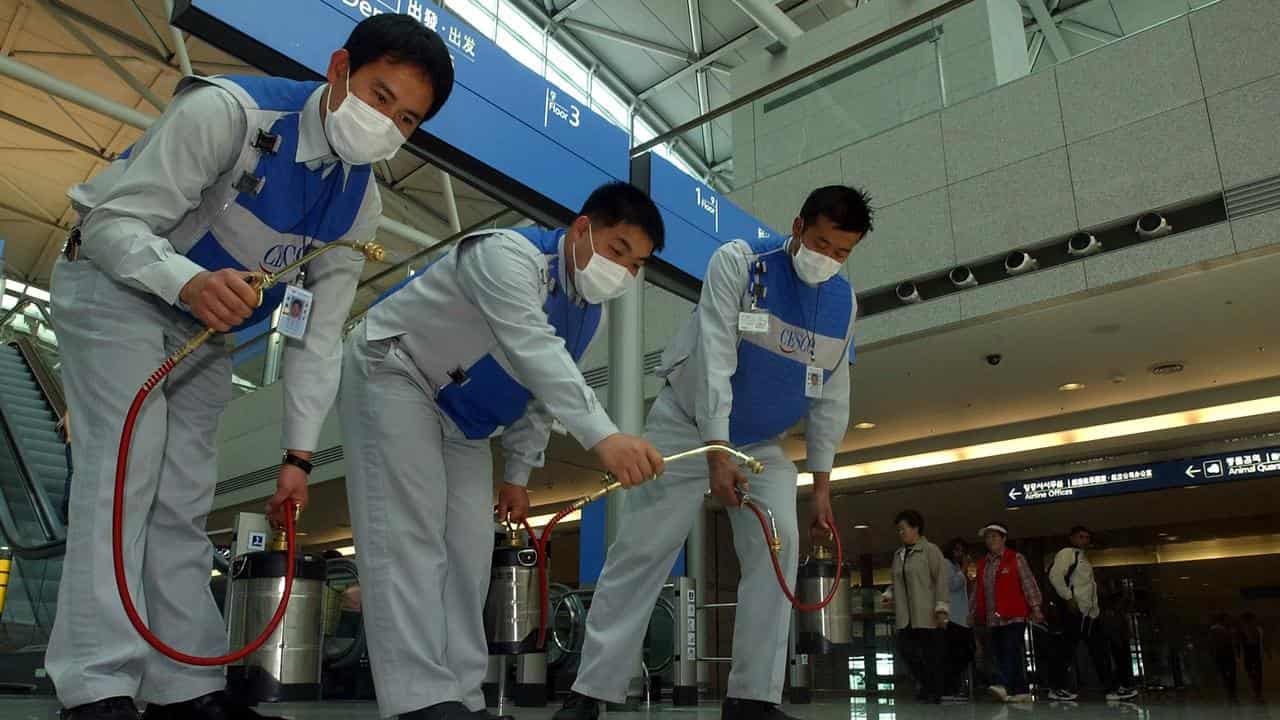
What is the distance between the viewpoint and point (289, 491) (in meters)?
2.46

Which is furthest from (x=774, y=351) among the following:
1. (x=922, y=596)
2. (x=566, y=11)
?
(x=566, y=11)

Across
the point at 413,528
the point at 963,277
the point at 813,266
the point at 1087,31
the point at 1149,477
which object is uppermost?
the point at 1087,31

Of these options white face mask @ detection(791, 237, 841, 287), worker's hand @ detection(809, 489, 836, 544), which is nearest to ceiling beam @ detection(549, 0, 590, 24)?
white face mask @ detection(791, 237, 841, 287)

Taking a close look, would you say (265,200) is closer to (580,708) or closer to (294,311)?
(294,311)

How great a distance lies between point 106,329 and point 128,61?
15872 millimetres

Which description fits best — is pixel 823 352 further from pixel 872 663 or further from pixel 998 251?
pixel 872 663

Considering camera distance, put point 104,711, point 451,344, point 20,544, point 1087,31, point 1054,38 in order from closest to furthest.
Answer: point 104,711 < point 451,344 < point 20,544 < point 1087,31 < point 1054,38

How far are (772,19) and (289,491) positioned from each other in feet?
35.3

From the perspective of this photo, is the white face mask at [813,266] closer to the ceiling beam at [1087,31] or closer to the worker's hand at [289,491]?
the worker's hand at [289,491]

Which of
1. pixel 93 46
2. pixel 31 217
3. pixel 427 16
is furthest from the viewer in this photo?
pixel 31 217

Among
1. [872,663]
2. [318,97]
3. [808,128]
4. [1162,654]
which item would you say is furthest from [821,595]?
[1162,654]

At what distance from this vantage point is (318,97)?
8.22ft

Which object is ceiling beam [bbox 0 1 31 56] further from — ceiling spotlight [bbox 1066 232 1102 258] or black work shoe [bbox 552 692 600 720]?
black work shoe [bbox 552 692 600 720]

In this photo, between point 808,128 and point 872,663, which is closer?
point 808,128
